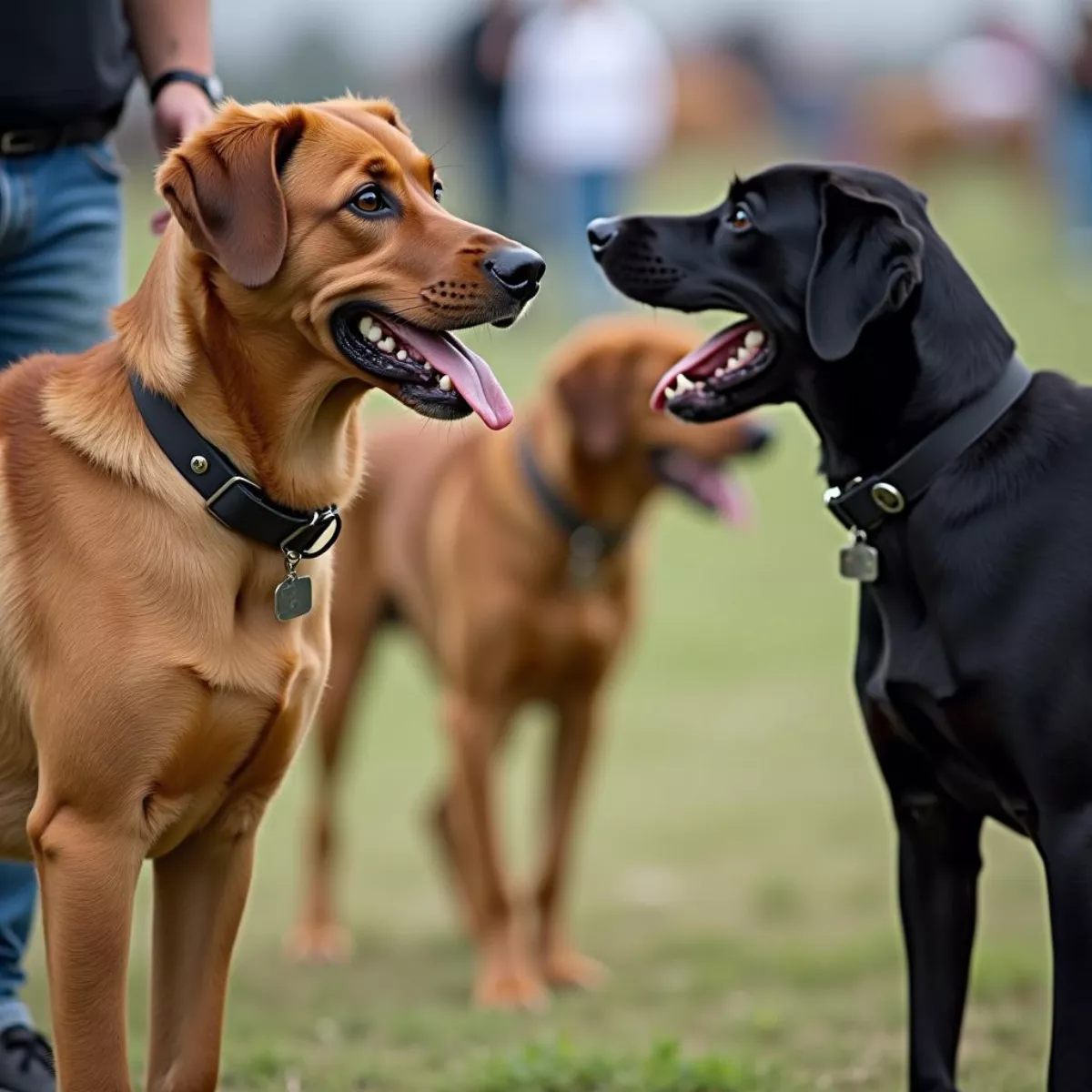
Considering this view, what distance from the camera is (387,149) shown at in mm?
Answer: 3486

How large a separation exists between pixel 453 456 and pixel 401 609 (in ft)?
2.11

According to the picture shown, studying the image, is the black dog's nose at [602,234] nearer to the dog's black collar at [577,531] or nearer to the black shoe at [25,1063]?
the dog's black collar at [577,531]

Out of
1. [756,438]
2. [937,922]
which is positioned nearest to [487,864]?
[756,438]

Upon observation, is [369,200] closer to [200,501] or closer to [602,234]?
[200,501]

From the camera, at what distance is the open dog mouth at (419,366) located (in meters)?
3.35

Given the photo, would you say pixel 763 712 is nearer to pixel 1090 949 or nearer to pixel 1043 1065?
pixel 1043 1065

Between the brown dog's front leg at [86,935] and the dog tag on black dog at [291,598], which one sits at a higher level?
the dog tag on black dog at [291,598]

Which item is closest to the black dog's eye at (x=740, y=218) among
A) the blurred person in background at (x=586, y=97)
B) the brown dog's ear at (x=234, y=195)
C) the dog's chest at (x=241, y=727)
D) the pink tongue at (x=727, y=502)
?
the brown dog's ear at (x=234, y=195)

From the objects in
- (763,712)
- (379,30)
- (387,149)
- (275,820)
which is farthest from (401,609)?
(379,30)

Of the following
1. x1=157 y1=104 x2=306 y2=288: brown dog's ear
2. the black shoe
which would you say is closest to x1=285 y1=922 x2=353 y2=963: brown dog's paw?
the black shoe

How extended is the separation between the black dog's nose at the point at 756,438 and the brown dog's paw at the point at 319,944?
7.35 feet

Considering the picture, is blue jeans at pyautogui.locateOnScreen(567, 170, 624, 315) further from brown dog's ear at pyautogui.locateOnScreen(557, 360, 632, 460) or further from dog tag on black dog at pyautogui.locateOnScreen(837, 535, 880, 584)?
dog tag on black dog at pyautogui.locateOnScreen(837, 535, 880, 584)

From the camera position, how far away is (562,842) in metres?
6.21

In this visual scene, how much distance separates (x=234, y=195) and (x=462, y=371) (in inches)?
20.2
